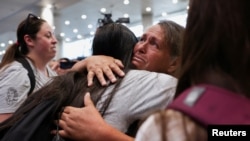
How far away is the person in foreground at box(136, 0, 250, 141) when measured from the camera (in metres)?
0.53

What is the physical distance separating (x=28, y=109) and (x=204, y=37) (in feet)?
2.41

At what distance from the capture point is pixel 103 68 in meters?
1.23

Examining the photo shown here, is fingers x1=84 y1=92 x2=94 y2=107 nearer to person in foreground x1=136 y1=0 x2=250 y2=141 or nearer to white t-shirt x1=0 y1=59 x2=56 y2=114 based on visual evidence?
person in foreground x1=136 y1=0 x2=250 y2=141

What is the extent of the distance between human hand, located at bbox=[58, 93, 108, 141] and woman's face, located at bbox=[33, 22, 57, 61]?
1.45m

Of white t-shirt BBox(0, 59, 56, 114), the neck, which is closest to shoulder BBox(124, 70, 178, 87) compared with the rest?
white t-shirt BBox(0, 59, 56, 114)

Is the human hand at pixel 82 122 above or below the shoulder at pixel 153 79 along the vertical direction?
below

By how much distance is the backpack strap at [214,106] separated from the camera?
52cm

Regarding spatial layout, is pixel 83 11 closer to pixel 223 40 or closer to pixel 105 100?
pixel 105 100

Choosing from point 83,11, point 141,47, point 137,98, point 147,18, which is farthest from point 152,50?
point 147,18

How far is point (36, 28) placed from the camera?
8.11ft

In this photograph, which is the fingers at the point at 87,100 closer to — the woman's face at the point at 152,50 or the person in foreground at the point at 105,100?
the person in foreground at the point at 105,100

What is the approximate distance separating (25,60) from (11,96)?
314 mm

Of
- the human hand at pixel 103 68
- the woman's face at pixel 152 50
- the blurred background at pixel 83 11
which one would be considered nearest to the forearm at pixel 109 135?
the human hand at pixel 103 68

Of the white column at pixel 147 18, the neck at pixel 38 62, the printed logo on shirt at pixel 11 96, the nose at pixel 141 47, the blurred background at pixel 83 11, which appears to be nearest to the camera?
the nose at pixel 141 47
